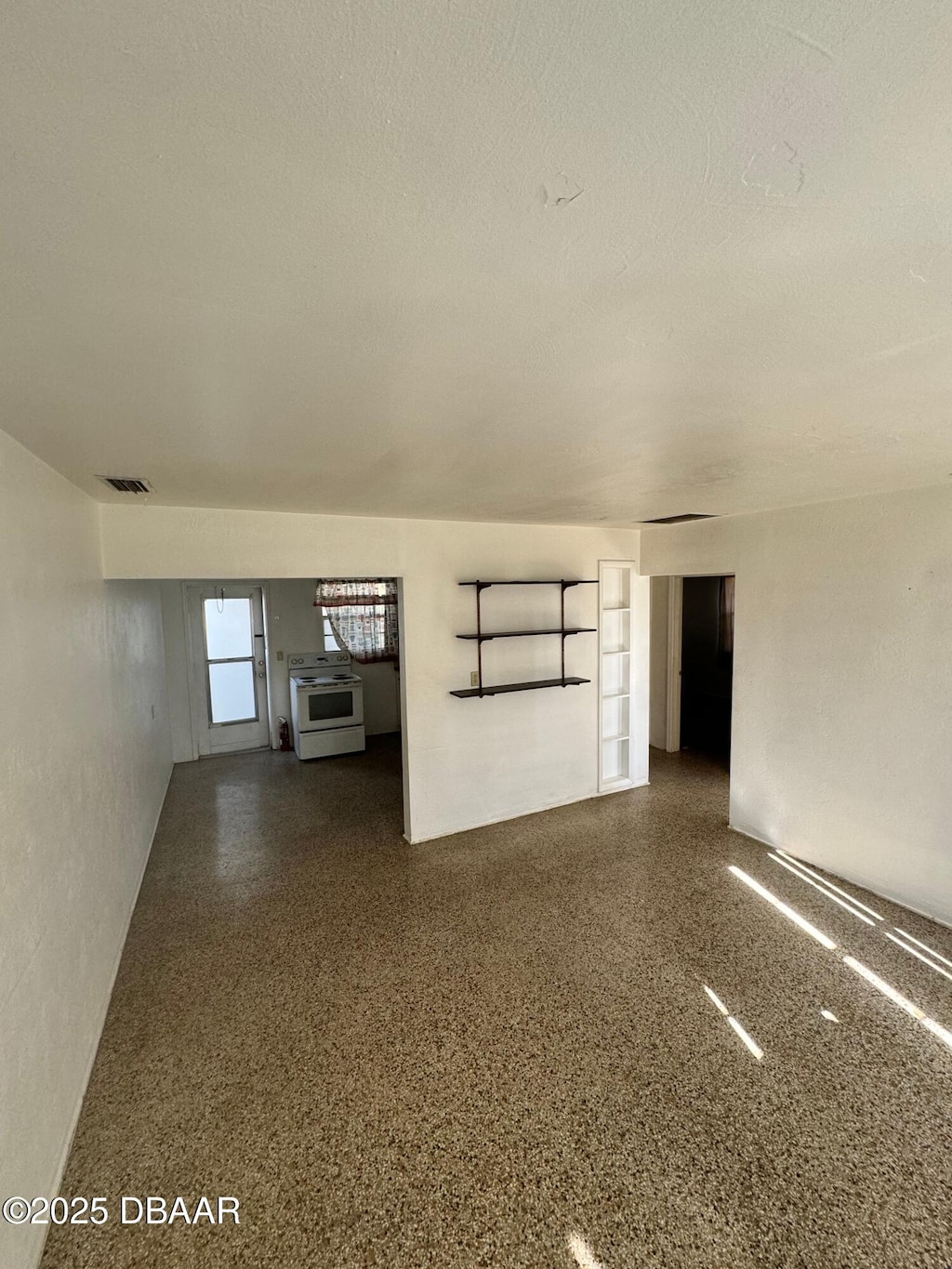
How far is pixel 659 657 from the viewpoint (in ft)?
21.5

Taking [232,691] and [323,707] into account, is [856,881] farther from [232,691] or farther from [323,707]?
[232,691]

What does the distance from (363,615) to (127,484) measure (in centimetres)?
472

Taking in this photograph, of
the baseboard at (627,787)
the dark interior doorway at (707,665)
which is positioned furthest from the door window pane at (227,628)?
the dark interior doorway at (707,665)

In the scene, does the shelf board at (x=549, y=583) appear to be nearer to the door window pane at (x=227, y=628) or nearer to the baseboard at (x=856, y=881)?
the baseboard at (x=856, y=881)

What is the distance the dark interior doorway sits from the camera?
6.46 metres

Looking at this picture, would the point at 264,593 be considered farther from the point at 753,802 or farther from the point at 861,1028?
the point at 861,1028

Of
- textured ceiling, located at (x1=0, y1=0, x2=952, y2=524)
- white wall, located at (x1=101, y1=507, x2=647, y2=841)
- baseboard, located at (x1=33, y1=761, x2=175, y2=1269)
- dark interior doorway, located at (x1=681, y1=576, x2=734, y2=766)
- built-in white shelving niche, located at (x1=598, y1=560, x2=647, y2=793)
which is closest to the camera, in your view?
textured ceiling, located at (x1=0, y1=0, x2=952, y2=524)

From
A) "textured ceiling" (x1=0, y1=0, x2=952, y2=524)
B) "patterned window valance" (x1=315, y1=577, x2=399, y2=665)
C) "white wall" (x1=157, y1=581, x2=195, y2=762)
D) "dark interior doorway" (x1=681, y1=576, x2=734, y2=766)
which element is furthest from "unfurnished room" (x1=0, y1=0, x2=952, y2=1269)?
"patterned window valance" (x1=315, y1=577, x2=399, y2=665)

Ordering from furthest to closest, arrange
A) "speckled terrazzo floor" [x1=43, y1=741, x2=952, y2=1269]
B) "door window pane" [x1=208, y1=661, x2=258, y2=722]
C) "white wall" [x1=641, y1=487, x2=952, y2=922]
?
"door window pane" [x1=208, y1=661, x2=258, y2=722]
"white wall" [x1=641, y1=487, x2=952, y2=922]
"speckled terrazzo floor" [x1=43, y1=741, x2=952, y2=1269]

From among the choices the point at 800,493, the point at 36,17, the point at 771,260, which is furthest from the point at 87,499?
the point at 800,493

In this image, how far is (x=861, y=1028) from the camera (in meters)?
2.38

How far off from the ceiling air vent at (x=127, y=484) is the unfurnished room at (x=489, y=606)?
12 centimetres

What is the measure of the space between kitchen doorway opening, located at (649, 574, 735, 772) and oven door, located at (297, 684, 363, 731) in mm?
3482

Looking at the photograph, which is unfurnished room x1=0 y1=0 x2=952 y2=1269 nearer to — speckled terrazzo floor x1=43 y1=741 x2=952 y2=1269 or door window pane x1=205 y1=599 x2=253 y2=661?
speckled terrazzo floor x1=43 y1=741 x2=952 y2=1269
